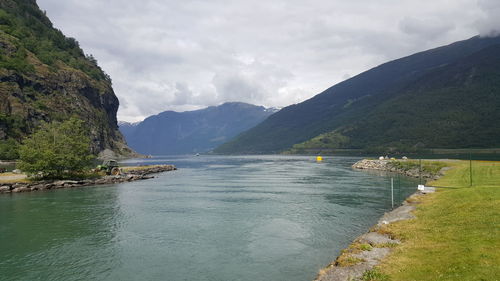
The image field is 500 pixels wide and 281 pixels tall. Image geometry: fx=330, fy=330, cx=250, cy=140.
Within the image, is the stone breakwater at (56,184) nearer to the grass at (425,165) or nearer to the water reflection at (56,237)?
the water reflection at (56,237)

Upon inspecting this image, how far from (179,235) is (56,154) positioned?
214ft

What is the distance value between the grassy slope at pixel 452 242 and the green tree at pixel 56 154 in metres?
83.1

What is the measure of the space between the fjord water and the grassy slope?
6.43 meters

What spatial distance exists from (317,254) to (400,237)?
6944mm

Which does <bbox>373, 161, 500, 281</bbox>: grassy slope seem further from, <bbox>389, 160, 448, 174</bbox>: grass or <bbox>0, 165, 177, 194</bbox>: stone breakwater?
<bbox>0, 165, 177, 194</bbox>: stone breakwater

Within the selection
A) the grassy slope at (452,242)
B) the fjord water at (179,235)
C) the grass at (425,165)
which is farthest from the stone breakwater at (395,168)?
the grassy slope at (452,242)

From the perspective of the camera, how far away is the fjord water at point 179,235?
25.9 meters

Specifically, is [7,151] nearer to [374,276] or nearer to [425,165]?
[425,165]

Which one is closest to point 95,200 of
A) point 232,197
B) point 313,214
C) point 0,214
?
point 0,214

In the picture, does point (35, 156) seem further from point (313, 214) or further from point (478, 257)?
point (478, 257)

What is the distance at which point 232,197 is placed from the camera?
212ft

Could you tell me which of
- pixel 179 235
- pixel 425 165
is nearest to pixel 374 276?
pixel 179 235

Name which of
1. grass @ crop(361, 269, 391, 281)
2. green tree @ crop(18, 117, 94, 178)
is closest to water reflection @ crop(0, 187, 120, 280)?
grass @ crop(361, 269, 391, 281)

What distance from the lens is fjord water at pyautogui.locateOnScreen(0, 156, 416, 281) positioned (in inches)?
1019
